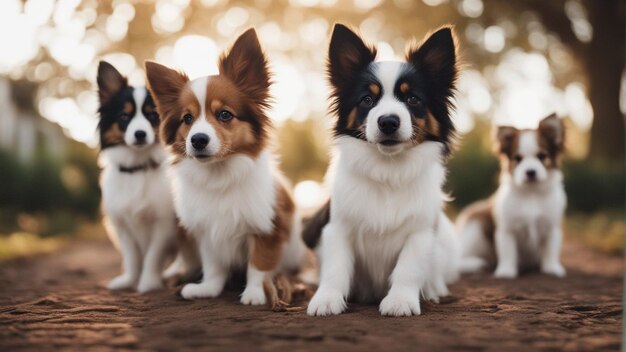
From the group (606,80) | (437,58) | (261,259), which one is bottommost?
(261,259)

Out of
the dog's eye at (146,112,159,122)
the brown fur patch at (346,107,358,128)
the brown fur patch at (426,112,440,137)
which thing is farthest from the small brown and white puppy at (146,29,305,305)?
the brown fur patch at (426,112,440,137)

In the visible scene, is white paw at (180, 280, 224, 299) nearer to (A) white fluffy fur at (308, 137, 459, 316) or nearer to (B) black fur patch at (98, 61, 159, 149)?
(A) white fluffy fur at (308, 137, 459, 316)

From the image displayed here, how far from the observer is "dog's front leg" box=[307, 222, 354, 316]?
3090 millimetres

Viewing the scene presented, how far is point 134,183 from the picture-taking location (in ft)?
13.7

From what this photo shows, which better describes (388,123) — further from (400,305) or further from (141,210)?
(141,210)

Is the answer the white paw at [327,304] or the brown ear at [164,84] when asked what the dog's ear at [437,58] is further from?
the brown ear at [164,84]

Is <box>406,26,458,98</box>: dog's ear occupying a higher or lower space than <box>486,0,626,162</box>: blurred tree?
lower

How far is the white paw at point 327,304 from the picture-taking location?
121 inches

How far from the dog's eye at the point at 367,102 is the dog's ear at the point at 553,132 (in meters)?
2.50

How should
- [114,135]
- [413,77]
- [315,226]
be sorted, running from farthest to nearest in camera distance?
1. [114,135]
2. [315,226]
3. [413,77]

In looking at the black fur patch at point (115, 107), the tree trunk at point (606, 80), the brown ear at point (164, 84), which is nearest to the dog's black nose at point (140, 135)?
the black fur patch at point (115, 107)

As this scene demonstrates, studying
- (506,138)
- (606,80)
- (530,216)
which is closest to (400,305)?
(530,216)

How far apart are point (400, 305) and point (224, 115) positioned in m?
1.68

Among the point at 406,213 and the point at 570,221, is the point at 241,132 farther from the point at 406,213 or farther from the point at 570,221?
the point at 570,221
